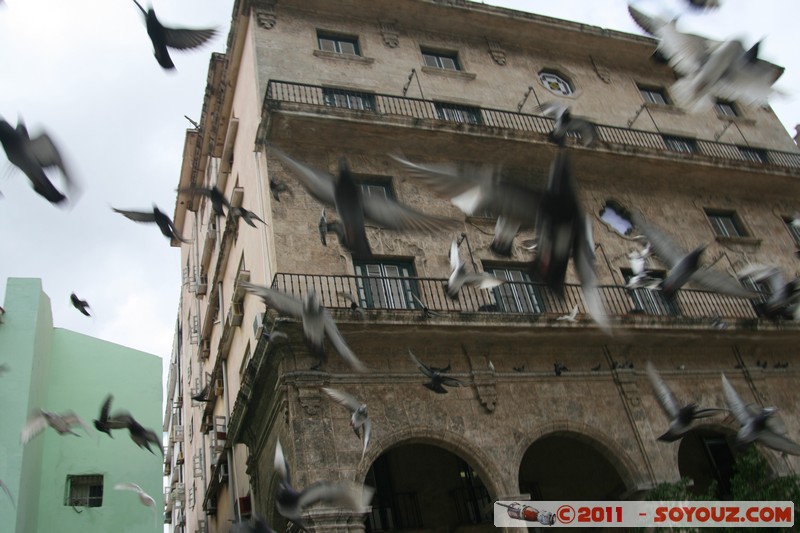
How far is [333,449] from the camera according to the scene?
39.7 feet

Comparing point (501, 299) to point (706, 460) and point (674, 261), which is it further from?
point (706, 460)

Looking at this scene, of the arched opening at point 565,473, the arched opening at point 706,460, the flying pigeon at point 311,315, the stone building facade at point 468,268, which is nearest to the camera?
the flying pigeon at point 311,315

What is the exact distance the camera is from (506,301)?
1540cm

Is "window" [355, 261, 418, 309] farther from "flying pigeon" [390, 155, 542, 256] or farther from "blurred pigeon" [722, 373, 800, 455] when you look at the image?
"flying pigeon" [390, 155, 542, 256]

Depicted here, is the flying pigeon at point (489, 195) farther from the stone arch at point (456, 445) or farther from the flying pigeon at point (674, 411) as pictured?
the flying pigeon at point (674, 411)

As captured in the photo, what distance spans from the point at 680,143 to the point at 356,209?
17.7 meters

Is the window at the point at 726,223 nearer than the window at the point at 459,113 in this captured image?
No

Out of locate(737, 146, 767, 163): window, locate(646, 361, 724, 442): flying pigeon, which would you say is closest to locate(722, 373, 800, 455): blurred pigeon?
locate(646, 361, 724, 442): flying pigeon

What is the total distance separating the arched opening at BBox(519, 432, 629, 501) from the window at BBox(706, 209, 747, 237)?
8068 mm

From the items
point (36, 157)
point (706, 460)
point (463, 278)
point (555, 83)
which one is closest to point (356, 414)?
point (463, 278)

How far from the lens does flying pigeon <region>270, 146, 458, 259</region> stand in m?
7.47

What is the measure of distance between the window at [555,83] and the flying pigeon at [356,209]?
1537 cm

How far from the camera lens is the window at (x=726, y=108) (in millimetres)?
24502

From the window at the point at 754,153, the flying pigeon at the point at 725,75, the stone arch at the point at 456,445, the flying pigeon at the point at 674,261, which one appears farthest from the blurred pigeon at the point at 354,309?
the window at the point at 754,153
